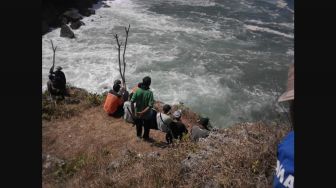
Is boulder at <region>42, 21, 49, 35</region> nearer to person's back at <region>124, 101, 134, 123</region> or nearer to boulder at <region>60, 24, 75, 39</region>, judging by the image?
boulder at <region>60, 24, 75, 39</region>

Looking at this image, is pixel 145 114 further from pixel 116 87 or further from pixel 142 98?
pixel 116 87

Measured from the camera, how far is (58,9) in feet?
80.3

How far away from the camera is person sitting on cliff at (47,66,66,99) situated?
29.8ft

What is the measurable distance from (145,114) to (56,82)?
357 cm

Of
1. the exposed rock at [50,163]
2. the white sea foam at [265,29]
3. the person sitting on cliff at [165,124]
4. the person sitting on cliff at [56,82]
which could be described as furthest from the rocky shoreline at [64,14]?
the exposed rock at [50,163]

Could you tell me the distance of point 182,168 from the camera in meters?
4.53

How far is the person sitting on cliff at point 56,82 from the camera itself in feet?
29.8

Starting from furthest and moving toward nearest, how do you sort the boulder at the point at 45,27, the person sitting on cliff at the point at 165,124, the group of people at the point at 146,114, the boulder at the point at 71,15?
the boulder at the point at 71,15 < the boulder at the point at 45,27 < the person sitting on cliff at the point at 165,124 < the group of people at the point at 146,114

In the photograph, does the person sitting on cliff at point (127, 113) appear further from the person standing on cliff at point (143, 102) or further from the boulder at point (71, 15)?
the boulder at point (71, 15)

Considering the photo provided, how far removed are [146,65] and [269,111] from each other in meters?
6.20

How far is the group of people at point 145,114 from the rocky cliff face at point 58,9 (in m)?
13.7
